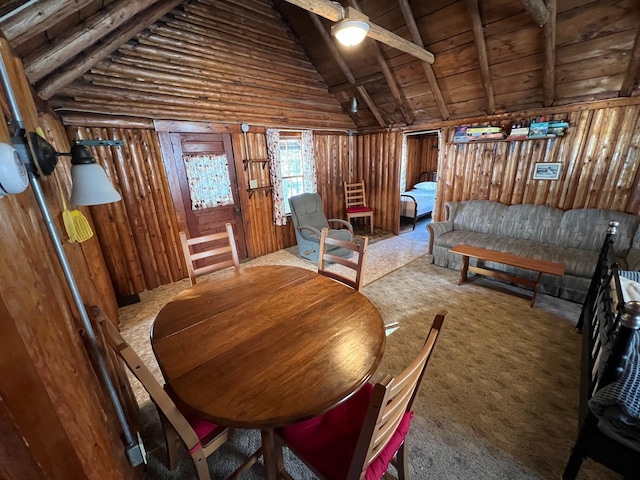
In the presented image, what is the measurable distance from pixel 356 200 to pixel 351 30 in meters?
3.53

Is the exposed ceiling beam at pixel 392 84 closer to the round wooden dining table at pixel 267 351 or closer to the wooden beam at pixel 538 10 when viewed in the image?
the wooden beam at pixel 538 10

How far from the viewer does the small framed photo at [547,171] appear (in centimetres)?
339

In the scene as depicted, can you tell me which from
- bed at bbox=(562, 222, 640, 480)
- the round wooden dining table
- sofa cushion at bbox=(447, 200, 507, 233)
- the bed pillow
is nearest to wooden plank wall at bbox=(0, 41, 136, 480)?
the round wooden dining table

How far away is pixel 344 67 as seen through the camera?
396cm

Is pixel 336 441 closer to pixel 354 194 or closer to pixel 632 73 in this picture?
pixel 632 73

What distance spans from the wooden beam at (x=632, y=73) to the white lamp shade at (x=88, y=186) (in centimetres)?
442

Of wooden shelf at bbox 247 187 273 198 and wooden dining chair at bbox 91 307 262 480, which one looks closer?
wooden dining chair at bbox 91 307 262 480

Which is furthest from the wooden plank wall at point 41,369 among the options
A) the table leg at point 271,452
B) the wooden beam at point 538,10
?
the wooden beam at point 538,10

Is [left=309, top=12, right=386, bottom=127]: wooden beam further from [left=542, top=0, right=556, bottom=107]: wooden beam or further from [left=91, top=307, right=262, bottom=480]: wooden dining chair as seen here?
[left=91, top=307, right=262, bottom=480]: wooden dining chair

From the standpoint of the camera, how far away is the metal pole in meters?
0.84

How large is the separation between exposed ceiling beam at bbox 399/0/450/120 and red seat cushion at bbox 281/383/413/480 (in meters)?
A: 3.83

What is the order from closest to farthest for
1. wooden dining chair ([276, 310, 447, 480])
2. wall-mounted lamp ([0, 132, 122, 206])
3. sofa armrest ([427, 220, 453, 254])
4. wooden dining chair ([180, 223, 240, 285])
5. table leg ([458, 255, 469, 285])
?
wall-mounted lamp ([0, 132, 122, 206]) → wooden dining chair ([276, 310, 447, 480]) → wooden dining chair ([180, 223, 240, 285]) → table leg ([458, 255, 469, 285]) → sofa armrest ([427, 220, 453, 254])

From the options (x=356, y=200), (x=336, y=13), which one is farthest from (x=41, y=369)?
(x=356, y=200)

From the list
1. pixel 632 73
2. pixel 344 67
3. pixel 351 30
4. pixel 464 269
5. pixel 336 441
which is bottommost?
pixel 464 269
